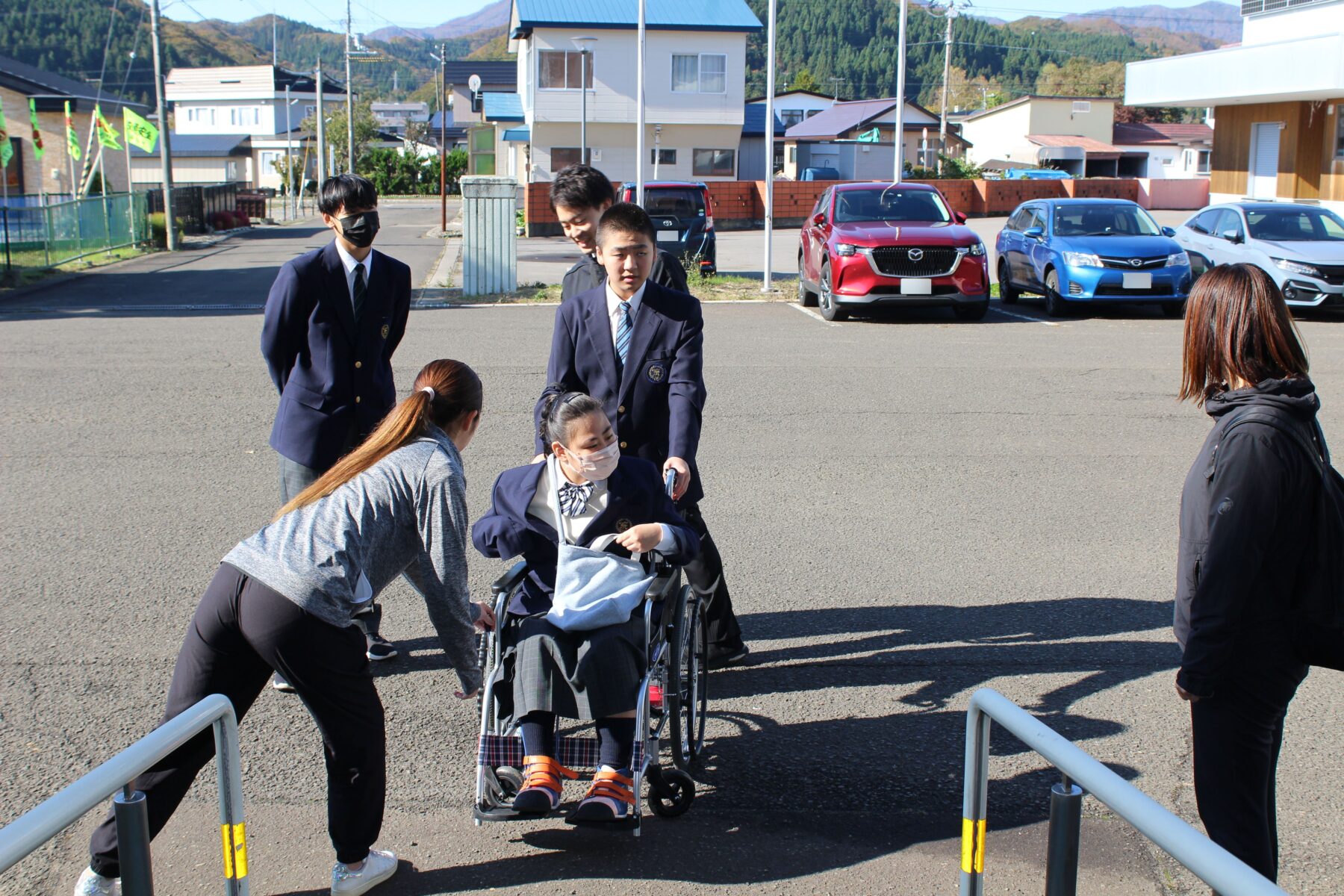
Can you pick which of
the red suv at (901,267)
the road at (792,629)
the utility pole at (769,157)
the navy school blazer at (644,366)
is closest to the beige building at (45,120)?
the utility pole at (769,157)

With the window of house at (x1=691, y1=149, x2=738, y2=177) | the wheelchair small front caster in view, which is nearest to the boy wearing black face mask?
the wheelchair small front caster

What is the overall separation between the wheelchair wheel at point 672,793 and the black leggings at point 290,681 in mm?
856

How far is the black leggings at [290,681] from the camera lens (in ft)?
10.5

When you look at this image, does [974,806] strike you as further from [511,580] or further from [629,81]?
[629,81]

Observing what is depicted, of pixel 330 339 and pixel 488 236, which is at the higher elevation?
pixel 488 236

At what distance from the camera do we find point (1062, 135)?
76.8 meters

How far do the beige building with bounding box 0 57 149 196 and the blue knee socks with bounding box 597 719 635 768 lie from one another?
39.5m

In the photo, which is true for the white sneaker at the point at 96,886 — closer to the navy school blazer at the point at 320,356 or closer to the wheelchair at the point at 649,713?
the wheelchair at the point at 649,713

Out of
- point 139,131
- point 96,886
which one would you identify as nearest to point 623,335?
point 96,886

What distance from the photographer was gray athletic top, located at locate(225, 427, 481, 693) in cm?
321

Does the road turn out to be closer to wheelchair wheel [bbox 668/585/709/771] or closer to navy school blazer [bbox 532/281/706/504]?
wheelchair wheel [bbox 668/585/709/771]

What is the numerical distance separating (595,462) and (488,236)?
52.1ft

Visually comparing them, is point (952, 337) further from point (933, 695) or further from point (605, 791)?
point (605, 791)

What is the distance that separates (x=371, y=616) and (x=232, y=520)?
2456 millimetres
